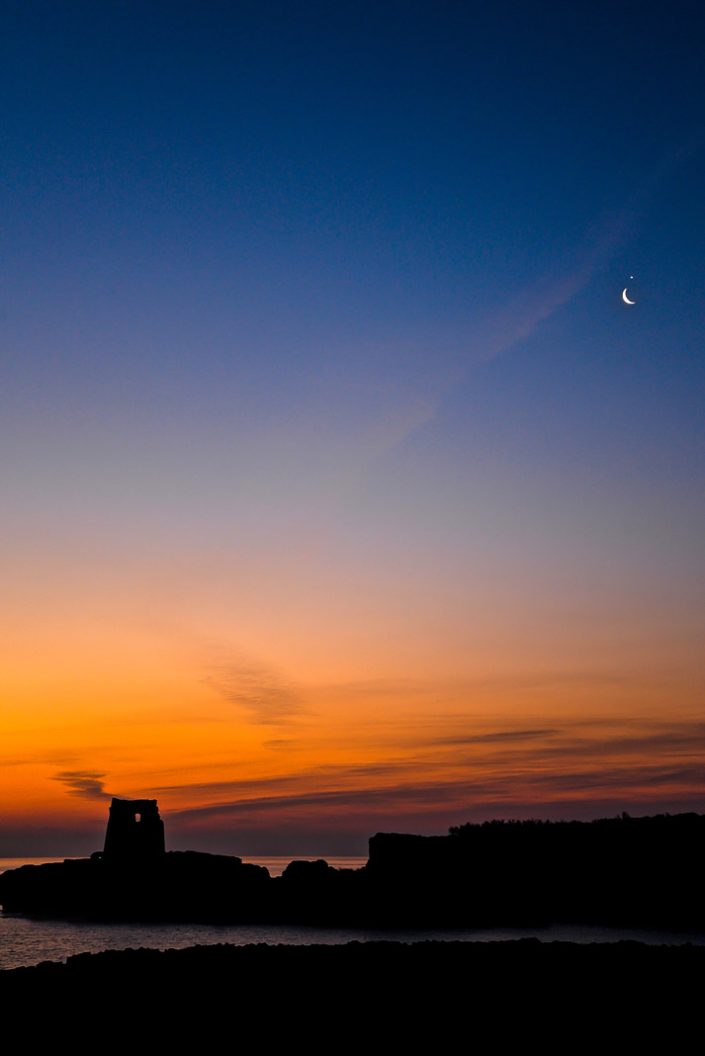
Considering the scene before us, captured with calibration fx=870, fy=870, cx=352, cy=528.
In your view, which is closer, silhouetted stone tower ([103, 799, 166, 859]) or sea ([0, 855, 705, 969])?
sea ([0, 855, 705, 969])

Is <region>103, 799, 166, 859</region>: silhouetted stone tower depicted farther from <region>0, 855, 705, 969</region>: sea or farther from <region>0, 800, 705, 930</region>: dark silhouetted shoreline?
<region>0, 855, 705, 969</region>: sea

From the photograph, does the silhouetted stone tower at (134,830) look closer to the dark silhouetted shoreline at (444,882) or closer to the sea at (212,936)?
the dark silhouetted shoreline at (444,882)

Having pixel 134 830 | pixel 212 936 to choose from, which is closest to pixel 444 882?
pixel 212 936

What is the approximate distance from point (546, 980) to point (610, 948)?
15.6 ft

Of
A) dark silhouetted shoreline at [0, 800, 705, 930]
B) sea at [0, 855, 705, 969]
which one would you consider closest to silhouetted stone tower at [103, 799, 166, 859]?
dark silhouetted shoreline at [0, 800, 705, 930]

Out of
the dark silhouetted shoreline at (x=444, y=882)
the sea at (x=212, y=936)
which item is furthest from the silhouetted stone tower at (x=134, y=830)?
the sea at (x=212, y=936)

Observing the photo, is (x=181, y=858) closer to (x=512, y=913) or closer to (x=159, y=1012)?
(x=512, y=913)

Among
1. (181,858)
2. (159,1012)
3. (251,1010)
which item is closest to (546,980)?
(251,1010)

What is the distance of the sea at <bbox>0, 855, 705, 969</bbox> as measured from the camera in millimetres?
58019

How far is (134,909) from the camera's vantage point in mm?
102562

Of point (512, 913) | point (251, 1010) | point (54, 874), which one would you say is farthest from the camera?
point (54, 874)

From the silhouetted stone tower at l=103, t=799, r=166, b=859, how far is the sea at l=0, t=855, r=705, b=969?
9368 mm

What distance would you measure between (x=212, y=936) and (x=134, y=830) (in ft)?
113

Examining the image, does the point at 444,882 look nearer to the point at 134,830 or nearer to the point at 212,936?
the point at 212,936
